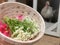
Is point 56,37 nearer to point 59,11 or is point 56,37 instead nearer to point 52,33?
point 52,33

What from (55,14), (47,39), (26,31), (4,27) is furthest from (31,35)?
(55,14)

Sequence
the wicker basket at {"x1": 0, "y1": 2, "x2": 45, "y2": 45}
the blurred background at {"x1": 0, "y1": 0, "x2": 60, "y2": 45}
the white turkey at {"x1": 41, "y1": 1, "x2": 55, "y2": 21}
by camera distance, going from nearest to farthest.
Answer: the wicker basket at {"x1": 0, "y1": 2, "x2": 45, "y2": 45} < the blurred background at {"x1": 0, "y1": 0, "x2": 60, "y2": 45} < the white turkey at {"x1": 41, "y1": 1, "x2": 55, "y2": 21}

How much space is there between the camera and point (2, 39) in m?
0.82

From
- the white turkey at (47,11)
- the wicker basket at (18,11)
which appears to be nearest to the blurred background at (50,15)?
the white turkey at (47,11)

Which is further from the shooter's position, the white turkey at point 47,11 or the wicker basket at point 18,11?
the white turkey at point 47,11

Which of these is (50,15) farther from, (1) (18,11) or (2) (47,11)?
(1) (18,11)

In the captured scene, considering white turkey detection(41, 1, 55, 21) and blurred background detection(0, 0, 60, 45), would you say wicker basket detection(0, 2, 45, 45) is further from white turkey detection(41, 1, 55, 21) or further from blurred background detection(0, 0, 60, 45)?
white turkey detection(41, 1, 55, 21)

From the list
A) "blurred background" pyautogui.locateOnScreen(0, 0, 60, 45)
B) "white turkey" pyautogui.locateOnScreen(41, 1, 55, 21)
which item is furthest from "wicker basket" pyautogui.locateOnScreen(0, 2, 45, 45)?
"white turkey" pyautogui.locateOnScreen(41, 1, 55, 21)

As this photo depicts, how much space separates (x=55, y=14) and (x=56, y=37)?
31 cm

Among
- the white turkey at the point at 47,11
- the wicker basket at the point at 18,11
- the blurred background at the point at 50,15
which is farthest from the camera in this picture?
the white turkey at the point at 47,11

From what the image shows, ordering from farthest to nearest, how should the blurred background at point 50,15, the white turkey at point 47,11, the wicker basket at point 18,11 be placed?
the white turkey at point 47,11 < the blurred background at point 50,15 < the wicker basket at point 18,11

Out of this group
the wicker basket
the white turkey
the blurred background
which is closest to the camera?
the wicker basket

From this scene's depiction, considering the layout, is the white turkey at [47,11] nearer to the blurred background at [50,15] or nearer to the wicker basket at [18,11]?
the blurred background at [50,15]

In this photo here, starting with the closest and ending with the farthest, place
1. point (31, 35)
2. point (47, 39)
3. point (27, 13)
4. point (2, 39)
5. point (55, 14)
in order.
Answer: point (2, 39)
point (31, 35)
point (27, 13)
point (47, 39)
point (55, 14)
